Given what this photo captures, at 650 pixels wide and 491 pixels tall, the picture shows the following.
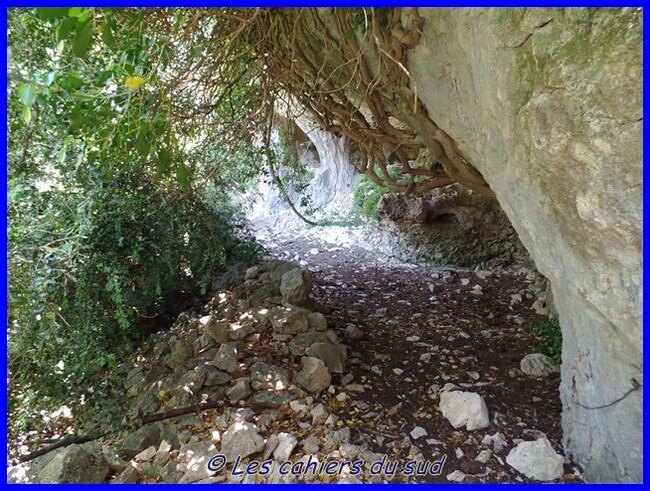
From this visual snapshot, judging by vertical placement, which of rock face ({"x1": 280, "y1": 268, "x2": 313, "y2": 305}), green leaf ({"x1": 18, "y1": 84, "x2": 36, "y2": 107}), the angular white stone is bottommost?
the angular white stone

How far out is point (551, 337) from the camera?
10.8ft

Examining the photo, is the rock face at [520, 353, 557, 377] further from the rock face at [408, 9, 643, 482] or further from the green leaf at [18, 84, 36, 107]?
the green leaf at [18, 84, 36, 107]

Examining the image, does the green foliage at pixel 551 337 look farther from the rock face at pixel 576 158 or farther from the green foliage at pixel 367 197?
the green foliage at pixel 367 197

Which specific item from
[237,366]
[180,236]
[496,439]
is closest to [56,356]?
[237,366]

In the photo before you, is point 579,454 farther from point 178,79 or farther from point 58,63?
point 58,63

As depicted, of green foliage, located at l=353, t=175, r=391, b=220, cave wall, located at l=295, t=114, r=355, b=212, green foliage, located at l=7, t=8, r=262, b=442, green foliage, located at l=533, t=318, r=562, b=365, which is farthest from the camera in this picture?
cave wall, located at l=295, t=114, r=355, b=212

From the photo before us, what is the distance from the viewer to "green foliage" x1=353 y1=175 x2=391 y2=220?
646 centimetres

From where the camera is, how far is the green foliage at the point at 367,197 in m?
6.46

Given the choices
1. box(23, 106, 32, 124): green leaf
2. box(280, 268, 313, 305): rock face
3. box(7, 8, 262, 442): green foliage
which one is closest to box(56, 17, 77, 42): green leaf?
box(7, 8, 262, 442): green foliage

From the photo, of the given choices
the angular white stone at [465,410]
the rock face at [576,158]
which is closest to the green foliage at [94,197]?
the rock face at [576,158]

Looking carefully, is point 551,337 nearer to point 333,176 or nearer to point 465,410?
point 465,410

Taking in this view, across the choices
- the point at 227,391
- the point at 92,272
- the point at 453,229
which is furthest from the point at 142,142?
the point at 453,229

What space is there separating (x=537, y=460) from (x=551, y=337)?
1.59 m

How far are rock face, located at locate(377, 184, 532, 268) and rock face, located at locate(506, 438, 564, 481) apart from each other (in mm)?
3771
